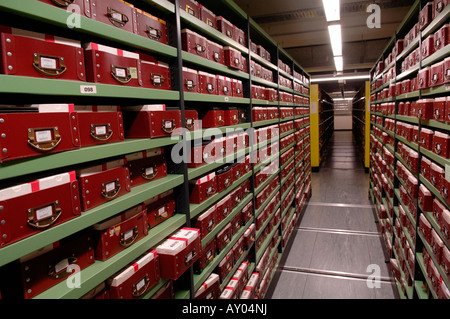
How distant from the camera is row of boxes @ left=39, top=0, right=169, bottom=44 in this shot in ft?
4.14

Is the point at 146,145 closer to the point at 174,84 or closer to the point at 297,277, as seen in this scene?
the point at 174,84

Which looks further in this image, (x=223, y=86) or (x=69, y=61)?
(x=223, y=86)

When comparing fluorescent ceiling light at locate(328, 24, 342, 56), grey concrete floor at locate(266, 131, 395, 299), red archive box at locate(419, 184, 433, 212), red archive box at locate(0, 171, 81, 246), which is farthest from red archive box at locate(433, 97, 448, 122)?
fluorescent ceiling light at locate(328, 24, 342, 56)

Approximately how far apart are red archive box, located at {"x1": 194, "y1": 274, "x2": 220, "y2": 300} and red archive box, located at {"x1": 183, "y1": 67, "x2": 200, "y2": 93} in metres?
1.38

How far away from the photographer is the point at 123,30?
1.45 meters

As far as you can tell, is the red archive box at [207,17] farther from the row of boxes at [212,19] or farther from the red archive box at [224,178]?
the red archive box at [224,178]

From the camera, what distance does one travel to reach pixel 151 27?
172 centimetres

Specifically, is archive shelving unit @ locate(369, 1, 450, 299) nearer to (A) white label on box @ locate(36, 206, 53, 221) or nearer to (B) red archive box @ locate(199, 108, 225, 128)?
(B) red archive box @ locate(199, 108, 225, 128)

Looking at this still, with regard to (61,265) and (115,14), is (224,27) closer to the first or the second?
(115,14)

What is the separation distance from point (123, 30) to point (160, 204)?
3.20 feet

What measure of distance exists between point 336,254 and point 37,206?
14.1 ft

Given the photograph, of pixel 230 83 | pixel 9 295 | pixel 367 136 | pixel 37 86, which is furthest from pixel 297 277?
pixel 367 136

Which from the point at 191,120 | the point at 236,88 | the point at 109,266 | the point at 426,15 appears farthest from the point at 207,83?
the point at 426,15

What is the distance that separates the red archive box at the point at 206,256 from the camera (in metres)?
2.22
